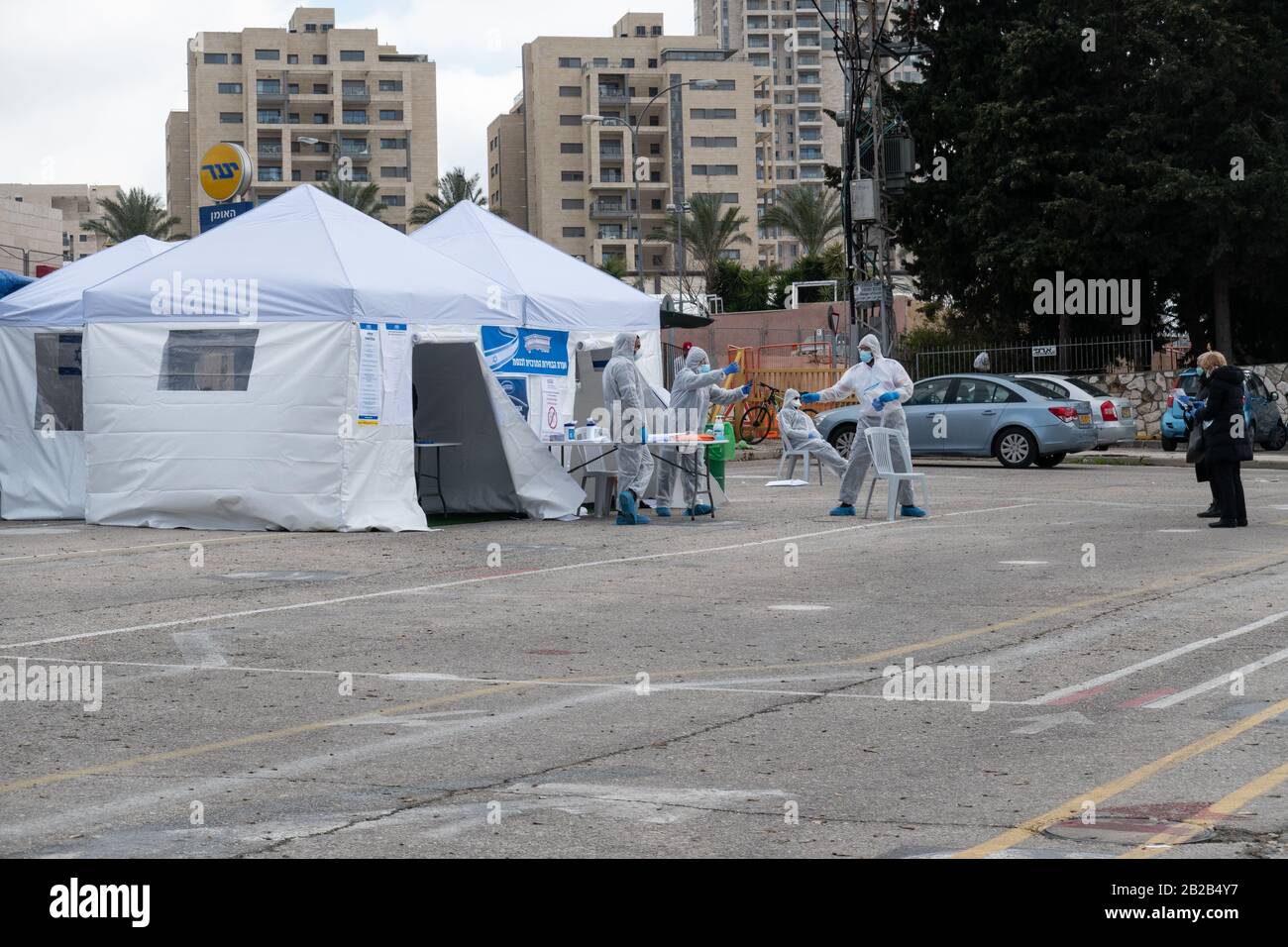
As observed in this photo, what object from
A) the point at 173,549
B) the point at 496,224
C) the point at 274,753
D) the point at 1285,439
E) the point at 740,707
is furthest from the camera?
the point at 1285,439

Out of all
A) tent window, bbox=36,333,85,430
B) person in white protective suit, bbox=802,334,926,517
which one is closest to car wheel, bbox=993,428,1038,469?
person in white protective suit, bbox=802,334,926,517

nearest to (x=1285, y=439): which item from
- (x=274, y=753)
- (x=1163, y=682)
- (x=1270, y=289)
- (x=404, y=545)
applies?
(x=1270, y=289)

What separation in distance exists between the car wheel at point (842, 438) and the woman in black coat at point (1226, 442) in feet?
37.7

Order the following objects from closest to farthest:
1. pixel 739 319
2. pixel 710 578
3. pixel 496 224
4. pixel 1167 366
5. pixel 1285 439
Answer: pixel 710 578, pixel 496 224, pixel 1285 439, pixel 1167 366, pixel 739 319

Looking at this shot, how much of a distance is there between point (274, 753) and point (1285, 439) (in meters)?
30.4

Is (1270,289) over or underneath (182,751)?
over

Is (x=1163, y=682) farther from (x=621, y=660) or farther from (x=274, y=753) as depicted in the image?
(x=274, y=753)

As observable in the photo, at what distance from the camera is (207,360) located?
59.2 ft

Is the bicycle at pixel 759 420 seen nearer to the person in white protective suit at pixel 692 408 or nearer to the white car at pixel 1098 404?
the white car at pixel 1098 404

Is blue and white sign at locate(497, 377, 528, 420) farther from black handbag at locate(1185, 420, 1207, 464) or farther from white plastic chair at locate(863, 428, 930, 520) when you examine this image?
black handbag at locate(1185, 420, 1207, 464)

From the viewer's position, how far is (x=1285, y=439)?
3381cm

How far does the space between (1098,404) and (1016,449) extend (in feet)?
4.91

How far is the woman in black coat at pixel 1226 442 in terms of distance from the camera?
54.6 feet

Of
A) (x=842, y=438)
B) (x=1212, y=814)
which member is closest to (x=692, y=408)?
(x=842, y=438)
